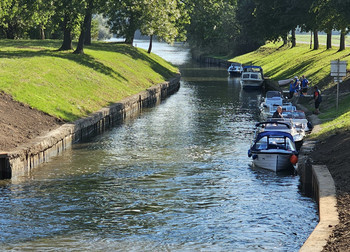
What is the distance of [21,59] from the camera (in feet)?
142

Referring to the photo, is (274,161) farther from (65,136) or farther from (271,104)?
(271,104)

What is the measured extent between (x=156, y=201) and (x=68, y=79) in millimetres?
22979

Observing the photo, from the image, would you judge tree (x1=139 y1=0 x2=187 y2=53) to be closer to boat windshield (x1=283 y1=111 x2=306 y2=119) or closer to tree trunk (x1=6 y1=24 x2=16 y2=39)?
boat windshield (x1=283 y1=111 x2=306 y2=119)

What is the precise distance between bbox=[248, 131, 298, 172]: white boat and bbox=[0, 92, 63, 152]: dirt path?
368 inches

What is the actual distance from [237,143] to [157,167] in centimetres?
701

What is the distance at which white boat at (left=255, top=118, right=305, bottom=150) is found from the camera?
96.7 ft

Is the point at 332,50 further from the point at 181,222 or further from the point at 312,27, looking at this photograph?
the point at 181,222

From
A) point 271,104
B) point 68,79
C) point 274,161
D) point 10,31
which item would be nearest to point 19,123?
point 274,161

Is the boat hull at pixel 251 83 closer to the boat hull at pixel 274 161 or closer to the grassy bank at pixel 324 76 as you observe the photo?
the grassy bank at pixel 324 76

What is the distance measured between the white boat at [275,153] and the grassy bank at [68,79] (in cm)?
1099

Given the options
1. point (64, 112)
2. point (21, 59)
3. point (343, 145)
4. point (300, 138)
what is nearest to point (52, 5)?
point (21, 59)

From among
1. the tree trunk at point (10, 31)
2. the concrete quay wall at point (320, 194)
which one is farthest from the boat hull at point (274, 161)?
the tree trunk at point (10, 31)

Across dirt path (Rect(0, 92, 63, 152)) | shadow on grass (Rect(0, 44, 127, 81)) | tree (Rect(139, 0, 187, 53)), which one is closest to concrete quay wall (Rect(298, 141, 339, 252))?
dirt path (Rect(0, 92, 63, 152))

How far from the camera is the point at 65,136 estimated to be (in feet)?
97.9
